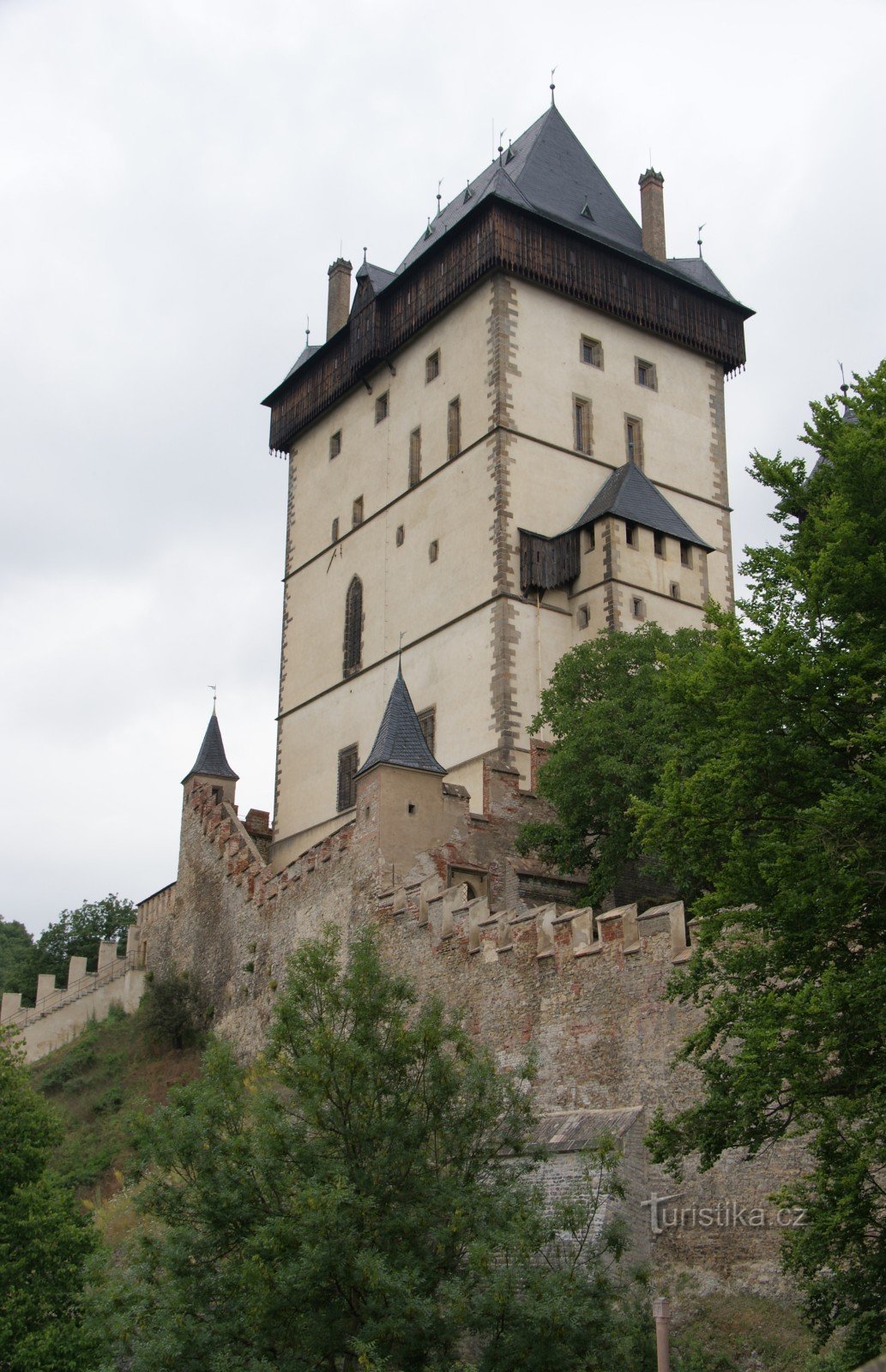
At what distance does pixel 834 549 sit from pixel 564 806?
15101mm

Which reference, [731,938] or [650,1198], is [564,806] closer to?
[650,1198]

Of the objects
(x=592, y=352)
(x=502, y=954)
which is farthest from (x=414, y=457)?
(x=502, y=954)

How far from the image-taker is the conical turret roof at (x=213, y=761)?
4344 centimetres

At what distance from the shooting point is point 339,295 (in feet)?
159

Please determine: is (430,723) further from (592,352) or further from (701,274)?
(701,274)

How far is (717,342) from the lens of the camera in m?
42.8

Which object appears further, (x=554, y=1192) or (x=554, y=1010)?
(x=554, y=1010)

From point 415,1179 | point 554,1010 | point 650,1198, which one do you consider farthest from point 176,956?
point 415,1179

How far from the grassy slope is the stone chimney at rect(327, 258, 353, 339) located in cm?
2012

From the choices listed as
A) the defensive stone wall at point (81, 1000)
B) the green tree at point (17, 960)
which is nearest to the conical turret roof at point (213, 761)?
the defensive stone wall at point (81, 1000)

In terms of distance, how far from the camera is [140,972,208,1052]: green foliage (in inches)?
1444

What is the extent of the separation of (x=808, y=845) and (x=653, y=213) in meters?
33.2

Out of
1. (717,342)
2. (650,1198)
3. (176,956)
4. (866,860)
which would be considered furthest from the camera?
(717,342)

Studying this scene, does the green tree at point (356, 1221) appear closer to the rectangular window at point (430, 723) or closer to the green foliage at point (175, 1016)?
the rectangular window at point (430, 723)
